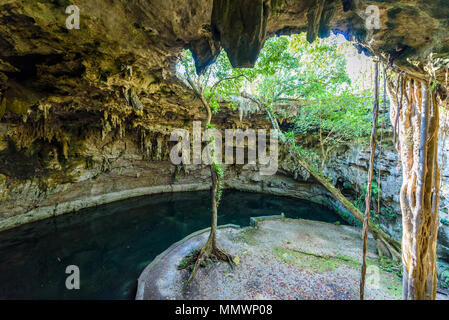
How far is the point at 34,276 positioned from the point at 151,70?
7683mm

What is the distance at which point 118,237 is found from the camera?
808cm

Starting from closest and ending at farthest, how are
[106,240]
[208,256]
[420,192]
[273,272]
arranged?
[420,192] → [273,272] → [208,256] → [106,240]

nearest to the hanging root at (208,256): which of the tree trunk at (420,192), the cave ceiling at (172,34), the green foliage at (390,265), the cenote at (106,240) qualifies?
the cenote at (106,240)

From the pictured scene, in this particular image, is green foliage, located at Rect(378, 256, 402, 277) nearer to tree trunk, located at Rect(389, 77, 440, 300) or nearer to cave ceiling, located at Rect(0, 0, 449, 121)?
tree trunk, located at Rect(389, 77, 440, 300)

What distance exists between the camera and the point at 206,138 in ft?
16.0

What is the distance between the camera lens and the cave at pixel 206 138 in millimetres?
2182

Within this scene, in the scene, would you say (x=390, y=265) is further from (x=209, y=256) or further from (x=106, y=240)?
(x=106, y=240)

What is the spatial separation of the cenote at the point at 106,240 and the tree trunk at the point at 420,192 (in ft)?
19.6

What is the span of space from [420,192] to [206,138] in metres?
4.23

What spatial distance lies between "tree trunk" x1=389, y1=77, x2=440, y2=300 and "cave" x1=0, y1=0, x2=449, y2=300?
16 millimetres

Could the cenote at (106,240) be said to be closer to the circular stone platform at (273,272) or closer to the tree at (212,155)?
the circular stone platform at (273,272)

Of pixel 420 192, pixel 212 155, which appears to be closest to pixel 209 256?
pixel 212 155

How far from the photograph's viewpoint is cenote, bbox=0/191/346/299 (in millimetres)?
5047

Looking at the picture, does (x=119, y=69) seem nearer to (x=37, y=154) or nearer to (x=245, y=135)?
(x=37, y=154)
